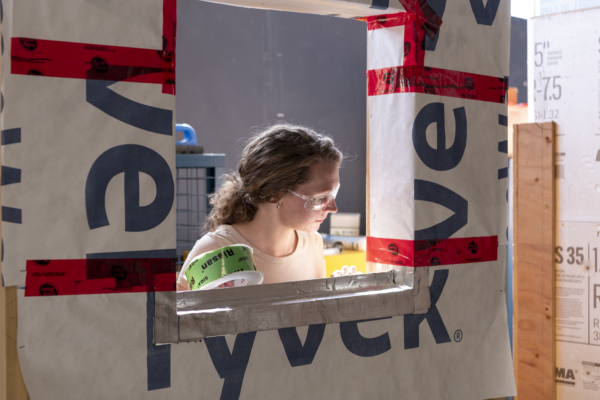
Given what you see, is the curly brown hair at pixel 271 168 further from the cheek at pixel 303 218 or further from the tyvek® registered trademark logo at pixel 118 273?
the tyvek® registered trademark logo at pixel 118 273

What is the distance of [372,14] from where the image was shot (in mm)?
1399

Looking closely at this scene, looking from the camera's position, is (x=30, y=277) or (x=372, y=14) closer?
(x=30, y=277)

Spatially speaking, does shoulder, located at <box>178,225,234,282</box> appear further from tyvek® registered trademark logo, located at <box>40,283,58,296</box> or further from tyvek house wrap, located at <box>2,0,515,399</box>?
tyvek® registered trademark logo, located at <box>40,283,58,296</box>

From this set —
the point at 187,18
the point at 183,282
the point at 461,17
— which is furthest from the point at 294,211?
the point at 187,18

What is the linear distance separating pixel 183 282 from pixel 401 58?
0.88 meters

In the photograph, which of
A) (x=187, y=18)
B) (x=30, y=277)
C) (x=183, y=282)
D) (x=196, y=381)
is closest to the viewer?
(x=30, y=277)

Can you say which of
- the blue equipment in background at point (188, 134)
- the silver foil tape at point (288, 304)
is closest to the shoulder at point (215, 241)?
the silver foil tape at point (288, 304)

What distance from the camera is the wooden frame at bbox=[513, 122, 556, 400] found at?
7.52 feet

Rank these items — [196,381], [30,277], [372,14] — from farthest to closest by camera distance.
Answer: [372,14], [196,381], [30,277]

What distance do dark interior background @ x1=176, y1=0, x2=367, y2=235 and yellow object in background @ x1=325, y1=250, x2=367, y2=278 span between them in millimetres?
979

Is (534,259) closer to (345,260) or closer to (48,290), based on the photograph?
(345,260)

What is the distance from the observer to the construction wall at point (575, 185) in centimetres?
220

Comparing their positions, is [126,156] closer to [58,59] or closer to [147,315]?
[58,59]

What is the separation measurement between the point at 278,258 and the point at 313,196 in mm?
241
